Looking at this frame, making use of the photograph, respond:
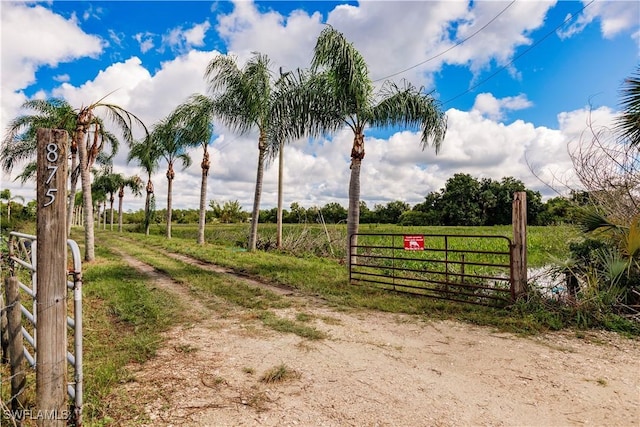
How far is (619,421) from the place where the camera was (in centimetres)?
285

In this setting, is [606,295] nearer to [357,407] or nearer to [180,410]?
[357,407]

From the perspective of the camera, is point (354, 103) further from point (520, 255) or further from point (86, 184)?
point (86, 184)

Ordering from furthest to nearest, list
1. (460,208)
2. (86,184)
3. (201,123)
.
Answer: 1. (460,208)
2. (201,123)
3. (86,184)

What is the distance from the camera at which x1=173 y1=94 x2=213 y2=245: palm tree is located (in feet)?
54.0

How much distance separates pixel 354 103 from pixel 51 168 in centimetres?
813

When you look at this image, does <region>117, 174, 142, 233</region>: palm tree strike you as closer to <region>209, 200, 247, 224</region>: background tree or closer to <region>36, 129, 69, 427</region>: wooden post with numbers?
<region>209, 200, 247, 224</region>: background tree

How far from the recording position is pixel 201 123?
16828mm

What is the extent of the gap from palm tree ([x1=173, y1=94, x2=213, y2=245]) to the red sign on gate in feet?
38.6

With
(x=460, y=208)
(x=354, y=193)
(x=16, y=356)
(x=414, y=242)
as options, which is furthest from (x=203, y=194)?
(x=460, y=208)

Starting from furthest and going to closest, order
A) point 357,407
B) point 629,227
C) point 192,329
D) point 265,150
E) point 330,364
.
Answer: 1. point 265,150
2. point 629,227
3. point 192,329
4. point 330,364
5. point 357,407

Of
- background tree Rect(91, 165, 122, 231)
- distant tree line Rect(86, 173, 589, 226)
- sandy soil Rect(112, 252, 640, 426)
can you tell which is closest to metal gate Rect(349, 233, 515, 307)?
sandy soil Rect(112, 252, 640, 426)

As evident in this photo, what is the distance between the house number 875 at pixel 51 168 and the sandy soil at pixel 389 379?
1849mm

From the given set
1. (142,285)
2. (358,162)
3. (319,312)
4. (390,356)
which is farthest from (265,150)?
(390,356)

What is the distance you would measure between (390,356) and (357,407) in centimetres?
126
